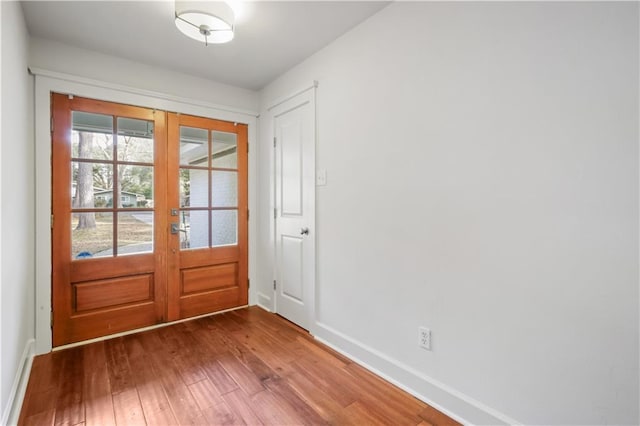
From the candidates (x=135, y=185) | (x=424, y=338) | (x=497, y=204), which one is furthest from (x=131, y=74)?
(x=424, y=338)

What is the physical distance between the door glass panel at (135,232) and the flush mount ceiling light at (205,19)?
1.65 metres

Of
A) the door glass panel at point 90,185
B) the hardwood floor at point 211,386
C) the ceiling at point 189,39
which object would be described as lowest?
the hardwood floor at point 211,386

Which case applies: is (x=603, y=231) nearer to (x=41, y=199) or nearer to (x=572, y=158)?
(x=572, y=158)

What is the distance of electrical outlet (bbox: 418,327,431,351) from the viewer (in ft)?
5.78

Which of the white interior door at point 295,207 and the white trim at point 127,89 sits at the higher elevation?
the white trim at point 127,89

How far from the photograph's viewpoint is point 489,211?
4.92 feet

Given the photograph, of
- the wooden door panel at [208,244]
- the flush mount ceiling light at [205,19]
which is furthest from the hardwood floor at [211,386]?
the flush mount ceiling light at [205,19]

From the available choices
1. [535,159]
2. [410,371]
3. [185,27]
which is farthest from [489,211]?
[185,27]

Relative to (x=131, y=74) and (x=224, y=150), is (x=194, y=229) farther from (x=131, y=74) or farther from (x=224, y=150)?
(x=131, y=74)

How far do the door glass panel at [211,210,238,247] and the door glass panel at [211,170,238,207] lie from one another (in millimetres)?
99

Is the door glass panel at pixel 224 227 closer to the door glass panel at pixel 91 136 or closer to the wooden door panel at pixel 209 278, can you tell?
the wooden door panel at pixel 209 278

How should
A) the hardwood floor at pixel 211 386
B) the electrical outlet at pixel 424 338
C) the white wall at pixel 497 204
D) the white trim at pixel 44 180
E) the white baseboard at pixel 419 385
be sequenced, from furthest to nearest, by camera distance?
the white trim at pixel 44 180, the electrical outlet at pixel 424 338, the hardwood floor at pixel 211 386, the white baseboard at pixel 419 385, the white wall at pixel 497 204

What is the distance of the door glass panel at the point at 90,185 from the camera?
2473 mm

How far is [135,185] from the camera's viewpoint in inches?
108
